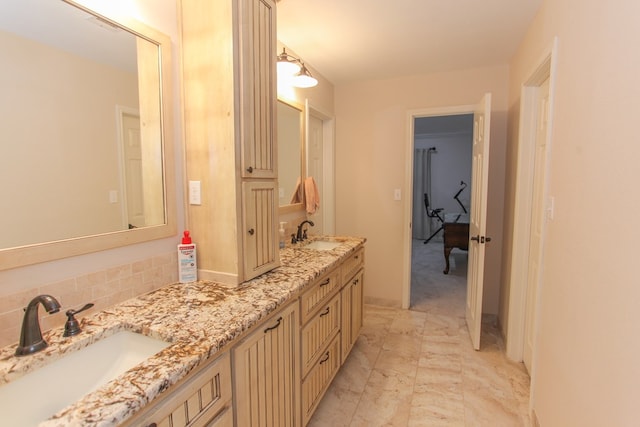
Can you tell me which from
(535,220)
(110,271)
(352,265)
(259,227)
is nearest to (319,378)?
(352,265)

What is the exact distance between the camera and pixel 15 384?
816 mm

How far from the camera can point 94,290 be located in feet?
3.81

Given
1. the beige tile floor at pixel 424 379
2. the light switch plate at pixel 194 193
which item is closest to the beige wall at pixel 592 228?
the beige tile floor at pixel 424 379

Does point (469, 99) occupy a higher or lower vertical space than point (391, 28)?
lower

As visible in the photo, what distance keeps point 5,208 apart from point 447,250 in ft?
15.5

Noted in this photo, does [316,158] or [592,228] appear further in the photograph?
[316,158]

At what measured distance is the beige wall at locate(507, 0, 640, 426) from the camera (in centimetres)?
94

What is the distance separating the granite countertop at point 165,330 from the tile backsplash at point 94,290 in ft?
0.11

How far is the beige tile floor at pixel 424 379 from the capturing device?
6.10ft

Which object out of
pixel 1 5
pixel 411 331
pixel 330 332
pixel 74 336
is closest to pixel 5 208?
pixel 74 336

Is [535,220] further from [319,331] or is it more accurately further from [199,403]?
[199,403]

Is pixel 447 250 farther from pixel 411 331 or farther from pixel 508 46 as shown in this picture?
pixel 508 46

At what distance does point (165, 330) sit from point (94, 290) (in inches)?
14.4

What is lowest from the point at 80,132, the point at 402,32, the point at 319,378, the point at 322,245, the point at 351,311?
the point at 319,378
